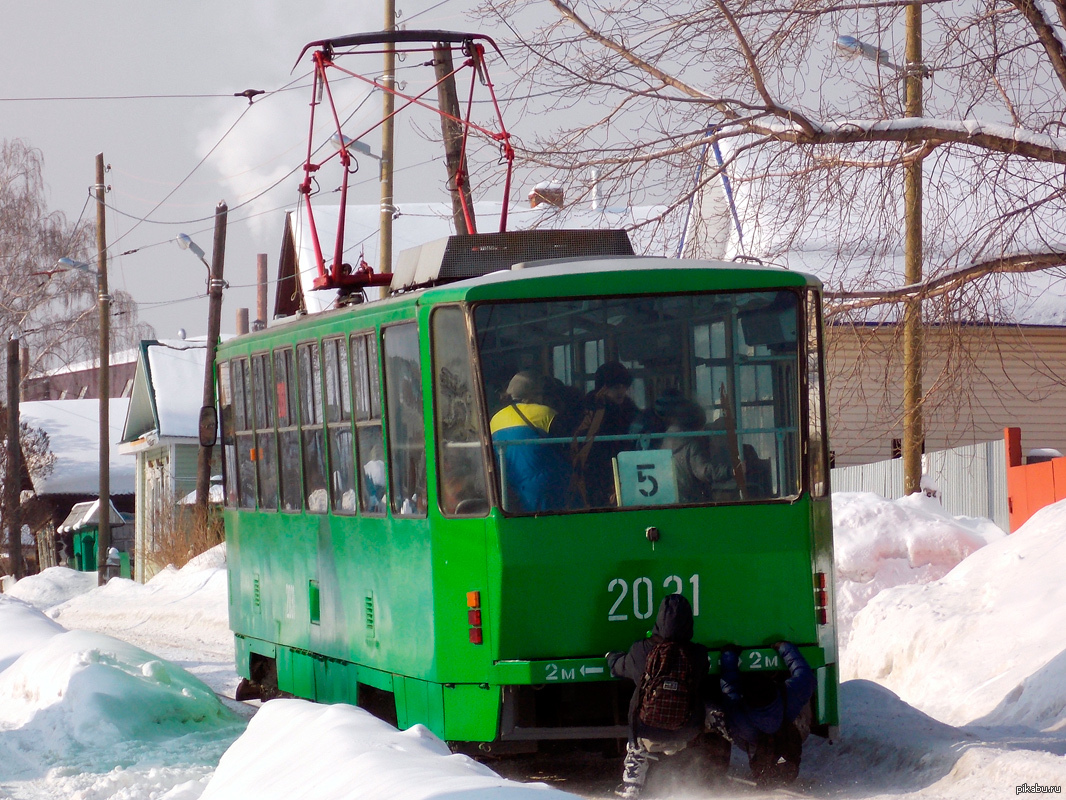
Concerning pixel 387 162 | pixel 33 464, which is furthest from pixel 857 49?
pixel 33 464

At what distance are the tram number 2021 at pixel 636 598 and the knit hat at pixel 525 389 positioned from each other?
1031 mm

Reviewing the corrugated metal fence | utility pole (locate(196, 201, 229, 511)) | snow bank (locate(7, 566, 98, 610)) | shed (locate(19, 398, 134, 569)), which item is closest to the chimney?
the corrugated metal fence

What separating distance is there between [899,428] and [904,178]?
7.03ft

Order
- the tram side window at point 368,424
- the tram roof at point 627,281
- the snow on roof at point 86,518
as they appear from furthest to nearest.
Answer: the snow on roof at point 86,518
the tram side window at point 368,424
the tram roof at point 627,281

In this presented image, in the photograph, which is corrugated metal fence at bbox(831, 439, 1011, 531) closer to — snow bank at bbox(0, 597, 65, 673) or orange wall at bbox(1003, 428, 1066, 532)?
orange wall at bbox(1003, 428, 1066, 532)

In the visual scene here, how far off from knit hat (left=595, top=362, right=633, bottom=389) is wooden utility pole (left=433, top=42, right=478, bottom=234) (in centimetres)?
424

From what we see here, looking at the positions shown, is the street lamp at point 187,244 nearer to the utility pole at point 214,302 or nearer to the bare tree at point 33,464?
the utility pole at point 214,302

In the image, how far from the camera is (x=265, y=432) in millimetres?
11055

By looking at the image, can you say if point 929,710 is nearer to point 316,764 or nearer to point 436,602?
point 436,602

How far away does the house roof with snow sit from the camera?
135 feet

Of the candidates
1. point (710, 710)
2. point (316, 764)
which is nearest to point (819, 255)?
point (710, 710)

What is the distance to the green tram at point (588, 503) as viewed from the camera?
7.82 metres

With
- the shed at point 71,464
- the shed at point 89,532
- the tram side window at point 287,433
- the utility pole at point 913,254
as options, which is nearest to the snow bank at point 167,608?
the tram side window at point 287,433

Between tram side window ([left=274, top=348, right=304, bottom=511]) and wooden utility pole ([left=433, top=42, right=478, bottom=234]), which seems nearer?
tram side window ([left=274, top=348, right=304, bottom=511])
